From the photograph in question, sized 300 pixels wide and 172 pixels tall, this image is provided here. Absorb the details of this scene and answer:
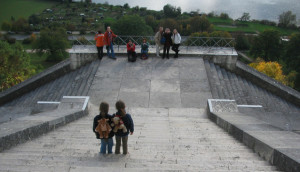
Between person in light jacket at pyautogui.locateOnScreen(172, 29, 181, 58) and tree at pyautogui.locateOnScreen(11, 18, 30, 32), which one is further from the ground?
person in light jacket at pyautogui.locateOnScreen(172, 29, 181, 58)

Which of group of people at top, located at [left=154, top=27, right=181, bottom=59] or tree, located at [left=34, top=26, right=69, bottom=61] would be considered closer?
group of people at top, located at [left=154, top=27, right=181, bottom=59]

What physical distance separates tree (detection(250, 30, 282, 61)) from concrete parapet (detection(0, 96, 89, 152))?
4673cm

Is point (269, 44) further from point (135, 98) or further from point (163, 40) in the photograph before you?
Result: point (135, 98)

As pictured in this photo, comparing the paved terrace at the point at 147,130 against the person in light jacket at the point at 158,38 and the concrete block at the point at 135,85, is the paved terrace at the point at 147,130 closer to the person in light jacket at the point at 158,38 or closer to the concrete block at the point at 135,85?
the concrete block at the point at 135,85

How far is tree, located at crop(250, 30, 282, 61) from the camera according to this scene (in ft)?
161

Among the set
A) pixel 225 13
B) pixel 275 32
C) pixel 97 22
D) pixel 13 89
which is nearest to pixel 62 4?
pixel 97 22

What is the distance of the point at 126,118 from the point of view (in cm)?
491

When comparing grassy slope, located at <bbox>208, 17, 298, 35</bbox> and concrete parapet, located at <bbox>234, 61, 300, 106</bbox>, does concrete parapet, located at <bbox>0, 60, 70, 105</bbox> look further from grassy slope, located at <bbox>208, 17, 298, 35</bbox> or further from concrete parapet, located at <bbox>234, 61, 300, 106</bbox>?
grassy slope, located at <bbox>208, 17, 298, 35</bbox>

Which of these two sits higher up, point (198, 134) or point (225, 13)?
point (225, 13)

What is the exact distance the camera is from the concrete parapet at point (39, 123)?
224 inches

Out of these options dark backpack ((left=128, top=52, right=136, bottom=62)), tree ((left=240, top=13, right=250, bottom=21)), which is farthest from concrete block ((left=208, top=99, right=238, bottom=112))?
tree ((left=240, top=13, right=250, bottom=21))

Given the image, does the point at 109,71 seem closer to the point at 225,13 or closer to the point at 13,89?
the point at 13,89

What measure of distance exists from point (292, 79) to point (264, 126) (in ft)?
112

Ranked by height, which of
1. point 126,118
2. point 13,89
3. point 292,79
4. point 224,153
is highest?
point 126,118
